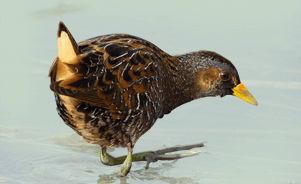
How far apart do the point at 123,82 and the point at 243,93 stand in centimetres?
197

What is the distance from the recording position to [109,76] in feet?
14.6

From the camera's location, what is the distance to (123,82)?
A: 14.8ft

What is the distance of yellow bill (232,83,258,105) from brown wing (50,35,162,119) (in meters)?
1.26

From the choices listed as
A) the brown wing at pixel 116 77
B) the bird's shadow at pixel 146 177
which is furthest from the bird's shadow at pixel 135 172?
the brown wing at pixel 116 77

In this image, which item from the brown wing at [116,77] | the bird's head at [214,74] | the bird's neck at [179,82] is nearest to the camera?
the brown wing at [116,77]

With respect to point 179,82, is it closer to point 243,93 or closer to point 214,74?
point 214,74

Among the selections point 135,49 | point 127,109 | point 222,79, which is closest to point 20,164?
point 127,109

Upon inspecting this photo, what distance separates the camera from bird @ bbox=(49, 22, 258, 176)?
4.31 metres

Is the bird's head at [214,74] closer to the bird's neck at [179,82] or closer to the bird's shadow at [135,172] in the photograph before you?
the bird's neck at [179,82]

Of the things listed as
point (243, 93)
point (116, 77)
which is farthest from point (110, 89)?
point (243, 93)

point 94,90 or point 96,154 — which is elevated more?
point 94,90

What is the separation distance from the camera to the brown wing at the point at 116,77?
4.30 meters

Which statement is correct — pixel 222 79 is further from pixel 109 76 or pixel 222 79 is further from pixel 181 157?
pixel 109 76

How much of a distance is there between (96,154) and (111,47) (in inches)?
84.4
